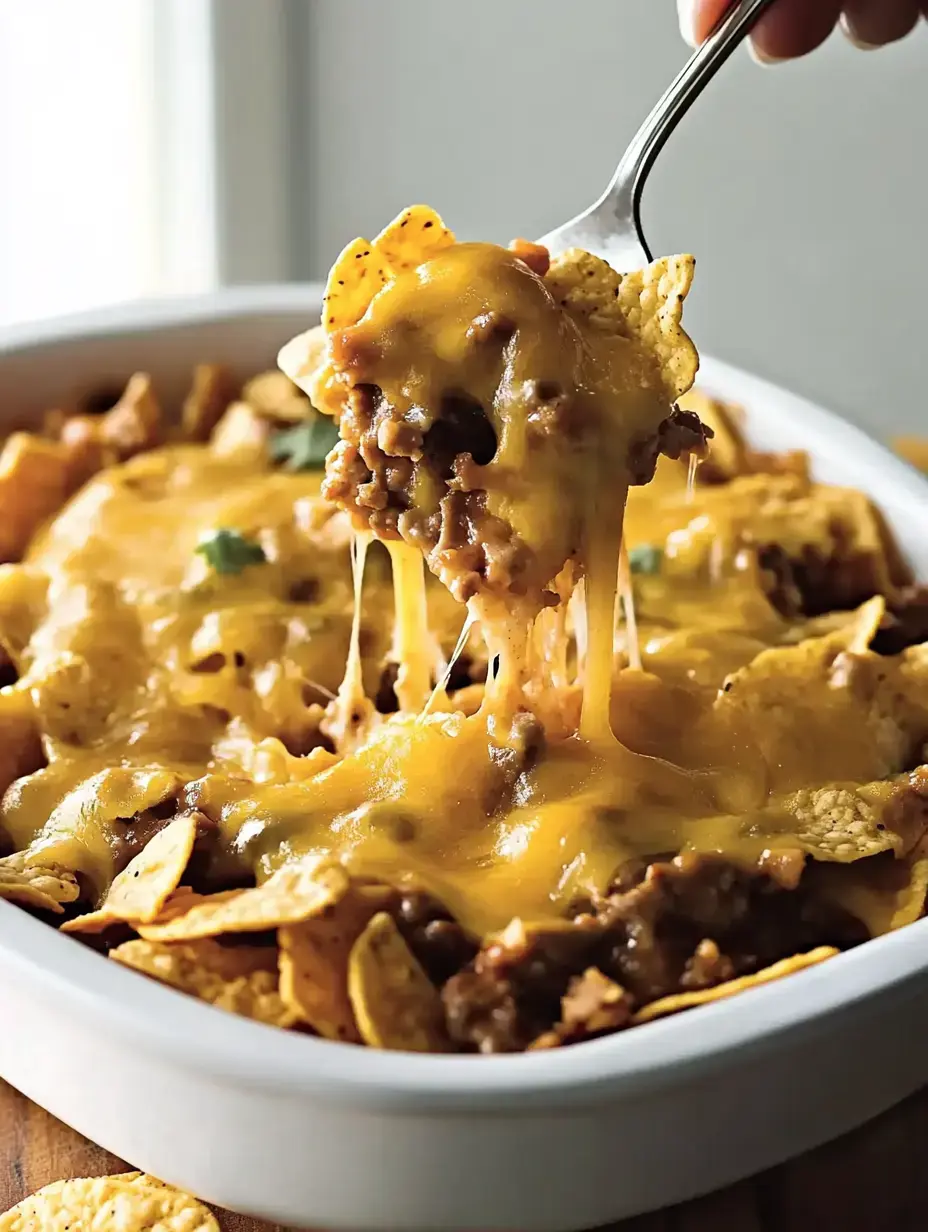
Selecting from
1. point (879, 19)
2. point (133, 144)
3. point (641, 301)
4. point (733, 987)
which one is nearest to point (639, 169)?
point (641, 301)

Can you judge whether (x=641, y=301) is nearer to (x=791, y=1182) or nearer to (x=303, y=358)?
(x=303, y=358)

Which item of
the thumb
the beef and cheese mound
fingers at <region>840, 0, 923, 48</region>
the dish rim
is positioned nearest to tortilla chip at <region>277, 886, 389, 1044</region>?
the beef and cheese mound

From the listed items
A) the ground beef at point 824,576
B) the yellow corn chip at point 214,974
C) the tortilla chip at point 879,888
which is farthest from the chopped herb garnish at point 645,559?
the yellow corn chip at point 214,974

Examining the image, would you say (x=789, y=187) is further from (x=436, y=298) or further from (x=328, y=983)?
(x=328, y=983)

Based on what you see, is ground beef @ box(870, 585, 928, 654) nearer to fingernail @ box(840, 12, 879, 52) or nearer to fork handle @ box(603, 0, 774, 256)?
fork handle @ box(603, 0, 774, 256)

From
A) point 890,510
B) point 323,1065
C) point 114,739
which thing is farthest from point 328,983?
point 890,510
